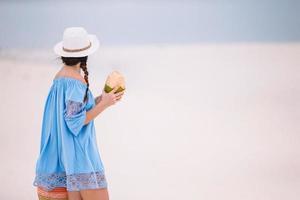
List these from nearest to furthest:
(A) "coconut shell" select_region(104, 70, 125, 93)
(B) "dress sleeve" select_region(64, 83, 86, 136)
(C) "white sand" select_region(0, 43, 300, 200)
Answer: (B) "dress sleeve" select_region(64, 83, 86, 136) → (A) "coconut shell" select_region(104, 70, 125, 93) → (C) "white sand" select_region(0, 43, 300, 200)

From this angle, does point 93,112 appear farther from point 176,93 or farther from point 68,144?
point 176,93

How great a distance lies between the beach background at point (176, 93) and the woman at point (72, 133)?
1.03 meters

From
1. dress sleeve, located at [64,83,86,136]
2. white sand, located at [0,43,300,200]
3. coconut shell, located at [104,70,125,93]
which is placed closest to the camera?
dress sleeve, located at [64,83,86,136]

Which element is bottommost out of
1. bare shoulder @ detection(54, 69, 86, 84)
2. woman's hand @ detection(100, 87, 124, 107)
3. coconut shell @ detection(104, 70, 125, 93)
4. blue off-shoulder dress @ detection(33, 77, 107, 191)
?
blue off-shoulder dress @ detection(33, 77, 107, 191)

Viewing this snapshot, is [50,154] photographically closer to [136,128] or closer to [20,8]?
[136,128]

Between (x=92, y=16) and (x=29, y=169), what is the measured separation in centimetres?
267

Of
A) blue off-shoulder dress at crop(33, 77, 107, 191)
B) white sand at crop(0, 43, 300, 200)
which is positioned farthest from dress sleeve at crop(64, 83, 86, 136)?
white sand at crop(0, 43, 300, 200)

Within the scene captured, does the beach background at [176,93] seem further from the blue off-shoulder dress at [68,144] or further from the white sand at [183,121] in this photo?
the blue off-shoulder dress at [68,144]

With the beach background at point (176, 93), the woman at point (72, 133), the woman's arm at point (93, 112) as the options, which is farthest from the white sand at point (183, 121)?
the woman's arm at point (93, 112)

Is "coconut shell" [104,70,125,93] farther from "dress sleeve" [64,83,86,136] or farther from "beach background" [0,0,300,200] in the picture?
"beach background" [0,0,300,200]

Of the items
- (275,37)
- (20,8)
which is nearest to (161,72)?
(275,37)

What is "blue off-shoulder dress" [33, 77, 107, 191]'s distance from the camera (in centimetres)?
229

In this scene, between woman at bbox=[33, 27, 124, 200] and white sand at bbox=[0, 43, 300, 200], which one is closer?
woman at bbox=[33, 27, 124, 200]

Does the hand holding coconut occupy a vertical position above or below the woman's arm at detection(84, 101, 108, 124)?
above
